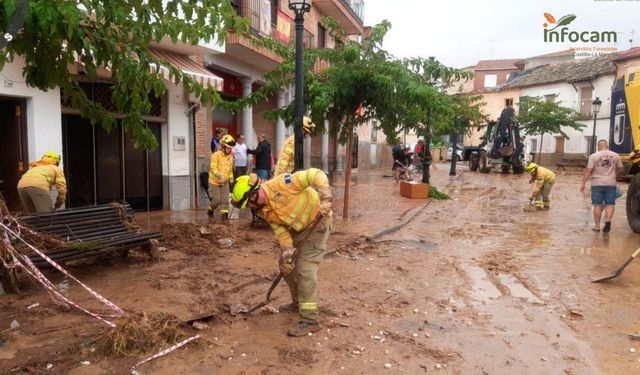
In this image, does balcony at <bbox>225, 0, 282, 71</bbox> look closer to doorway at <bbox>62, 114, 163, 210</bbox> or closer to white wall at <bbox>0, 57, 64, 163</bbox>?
doorway at <bbox>62, 114, 163, 210</bbox>

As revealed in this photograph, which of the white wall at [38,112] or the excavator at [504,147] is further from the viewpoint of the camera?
the excavator at [504,147]

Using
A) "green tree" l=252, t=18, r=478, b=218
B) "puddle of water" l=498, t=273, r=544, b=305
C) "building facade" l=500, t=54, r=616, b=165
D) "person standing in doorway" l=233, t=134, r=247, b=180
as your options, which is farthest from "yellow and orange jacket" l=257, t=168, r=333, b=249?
"building facade" l=500, t=54, r=616, b=165

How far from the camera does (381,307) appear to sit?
4762 millimetres

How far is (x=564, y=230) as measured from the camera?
9.28m

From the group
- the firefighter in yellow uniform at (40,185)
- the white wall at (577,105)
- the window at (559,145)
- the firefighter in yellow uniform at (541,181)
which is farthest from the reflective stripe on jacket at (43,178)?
the window at (559,145)

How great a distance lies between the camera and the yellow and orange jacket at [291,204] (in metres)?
4.08

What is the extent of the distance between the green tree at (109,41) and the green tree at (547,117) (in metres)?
29.2

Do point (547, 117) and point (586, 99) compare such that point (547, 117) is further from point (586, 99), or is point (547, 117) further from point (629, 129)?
point (629, 129)

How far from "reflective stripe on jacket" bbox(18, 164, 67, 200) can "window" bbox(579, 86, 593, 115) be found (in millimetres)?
Answer: 33376

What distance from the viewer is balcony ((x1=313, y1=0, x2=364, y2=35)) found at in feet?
63.4

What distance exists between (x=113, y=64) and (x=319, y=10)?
58.5 feet

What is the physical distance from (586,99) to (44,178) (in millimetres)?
34308

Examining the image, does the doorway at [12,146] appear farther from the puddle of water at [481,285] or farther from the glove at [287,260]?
the puddle of water at [481,285]

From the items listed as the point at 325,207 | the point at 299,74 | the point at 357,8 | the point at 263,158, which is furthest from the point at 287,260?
the point at 357,8
